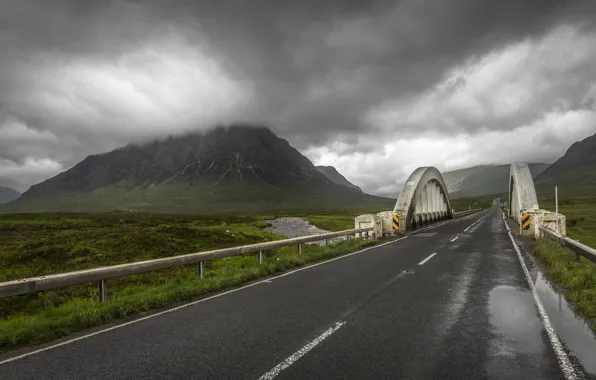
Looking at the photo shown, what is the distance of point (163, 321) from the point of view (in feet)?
23.2

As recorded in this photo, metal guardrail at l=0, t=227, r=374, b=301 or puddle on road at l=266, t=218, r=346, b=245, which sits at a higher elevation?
metal guardrail at l=0, t=227, r=374, b=301

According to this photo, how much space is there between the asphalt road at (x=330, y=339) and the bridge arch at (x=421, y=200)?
20.8 meters

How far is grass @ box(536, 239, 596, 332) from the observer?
7.48 meters

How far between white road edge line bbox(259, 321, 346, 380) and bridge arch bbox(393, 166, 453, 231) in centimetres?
2351

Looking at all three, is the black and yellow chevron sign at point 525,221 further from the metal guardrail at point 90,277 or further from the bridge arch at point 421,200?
the metal guardrail at point 90,277

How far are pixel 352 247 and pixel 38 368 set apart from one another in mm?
15624

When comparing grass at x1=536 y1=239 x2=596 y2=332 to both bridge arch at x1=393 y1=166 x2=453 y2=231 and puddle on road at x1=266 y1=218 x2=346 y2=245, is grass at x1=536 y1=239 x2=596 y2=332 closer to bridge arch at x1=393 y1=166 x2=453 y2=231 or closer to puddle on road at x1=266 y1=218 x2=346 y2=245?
bridge arch at x1=393 y1=166 x2=453 y2=231

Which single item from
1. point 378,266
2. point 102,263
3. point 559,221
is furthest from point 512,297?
point 102,263

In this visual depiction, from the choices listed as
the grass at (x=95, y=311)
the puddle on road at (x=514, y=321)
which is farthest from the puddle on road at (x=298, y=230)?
the puddle on road at (x=514, y=321)

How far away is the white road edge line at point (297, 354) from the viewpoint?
4.55 meters

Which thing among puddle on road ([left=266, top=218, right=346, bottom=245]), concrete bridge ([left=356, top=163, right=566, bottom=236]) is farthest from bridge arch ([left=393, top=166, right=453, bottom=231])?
puddle on road ([left=266, top=218, right=346, bottom=245])

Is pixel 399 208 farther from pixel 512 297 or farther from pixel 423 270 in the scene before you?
pixel 512 297

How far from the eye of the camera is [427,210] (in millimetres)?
41531

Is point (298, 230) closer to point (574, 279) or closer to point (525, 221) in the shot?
point (525, 221)
